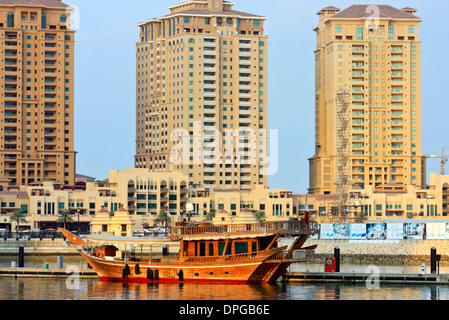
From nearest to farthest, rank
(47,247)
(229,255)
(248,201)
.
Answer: (229,255)
(47,247)
(248,201)

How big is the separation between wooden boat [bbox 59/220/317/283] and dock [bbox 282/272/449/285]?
288 cm

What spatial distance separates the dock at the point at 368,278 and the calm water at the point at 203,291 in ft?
4.05

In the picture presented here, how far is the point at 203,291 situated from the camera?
74375 millimetres

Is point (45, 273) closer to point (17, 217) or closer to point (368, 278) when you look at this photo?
point (368, 278)

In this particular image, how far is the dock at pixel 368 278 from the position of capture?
81438 millimetres

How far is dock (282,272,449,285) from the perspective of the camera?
81.4 m

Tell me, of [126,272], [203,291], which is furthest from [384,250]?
[203,291]

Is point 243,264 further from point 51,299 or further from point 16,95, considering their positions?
point 16,95

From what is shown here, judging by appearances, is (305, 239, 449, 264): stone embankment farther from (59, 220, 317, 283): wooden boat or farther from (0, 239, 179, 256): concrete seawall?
(59, 220, 317, 283): wooden boat

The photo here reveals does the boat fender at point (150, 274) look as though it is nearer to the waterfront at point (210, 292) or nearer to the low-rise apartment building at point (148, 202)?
the waterfront at point (210, 292)

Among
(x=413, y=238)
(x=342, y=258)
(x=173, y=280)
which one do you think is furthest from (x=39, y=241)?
(x=173, y=280)

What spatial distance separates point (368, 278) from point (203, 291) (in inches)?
593

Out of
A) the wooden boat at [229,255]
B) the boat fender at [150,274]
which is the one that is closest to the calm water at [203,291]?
the boat fender at [150,274]

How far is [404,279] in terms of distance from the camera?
8181cm
